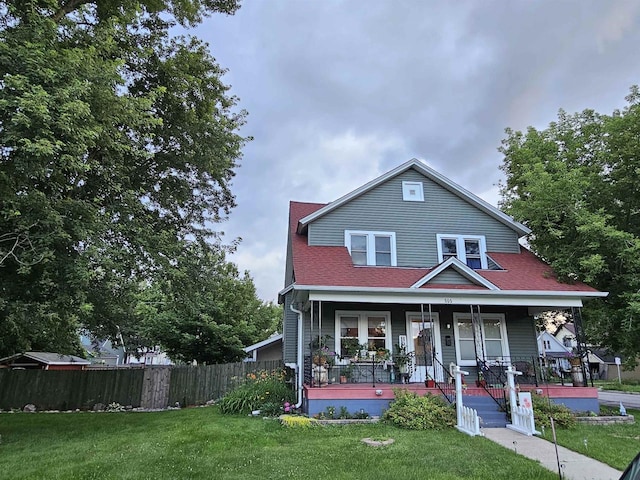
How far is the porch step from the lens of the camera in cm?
955

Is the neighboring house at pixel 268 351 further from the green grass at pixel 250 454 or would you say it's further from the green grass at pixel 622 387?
the green grass at pixel 622 387

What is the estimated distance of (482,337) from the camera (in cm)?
1332

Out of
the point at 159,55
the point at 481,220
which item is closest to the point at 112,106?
the point at 159,55

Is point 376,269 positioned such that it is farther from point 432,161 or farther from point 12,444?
point 12,444

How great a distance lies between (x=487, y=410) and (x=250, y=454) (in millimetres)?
6304

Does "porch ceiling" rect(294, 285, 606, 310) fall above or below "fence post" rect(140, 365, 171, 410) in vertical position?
above

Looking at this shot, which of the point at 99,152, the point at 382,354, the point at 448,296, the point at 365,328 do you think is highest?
the point at 99,152

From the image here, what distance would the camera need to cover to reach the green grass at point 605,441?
6.65 metres

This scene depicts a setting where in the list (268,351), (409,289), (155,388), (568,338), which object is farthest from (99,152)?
(568,338)

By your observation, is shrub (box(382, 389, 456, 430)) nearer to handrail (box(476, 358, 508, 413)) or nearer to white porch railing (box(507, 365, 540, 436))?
white porch railing (box(507, 365, 540, 436))

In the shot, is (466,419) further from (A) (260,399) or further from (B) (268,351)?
→ (B) (268,351)

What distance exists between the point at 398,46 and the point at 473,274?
322 inches

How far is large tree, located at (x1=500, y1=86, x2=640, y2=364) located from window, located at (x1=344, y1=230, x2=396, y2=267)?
5202mm

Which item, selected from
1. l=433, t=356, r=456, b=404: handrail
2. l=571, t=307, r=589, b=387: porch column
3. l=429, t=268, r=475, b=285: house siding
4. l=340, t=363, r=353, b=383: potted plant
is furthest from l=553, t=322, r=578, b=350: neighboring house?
l=340, t=363, r=353, b=383: potted plant
